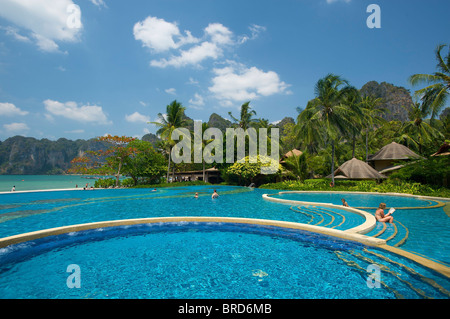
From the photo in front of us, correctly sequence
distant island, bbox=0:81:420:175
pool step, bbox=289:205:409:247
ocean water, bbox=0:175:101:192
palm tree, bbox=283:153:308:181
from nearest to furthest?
pool step, bbox=289:205:409:247 → palm tree, bbox=283:153:308:181 → ocean water, bbox=0:175:101:192 → distant island, bbox=0:81:420:175

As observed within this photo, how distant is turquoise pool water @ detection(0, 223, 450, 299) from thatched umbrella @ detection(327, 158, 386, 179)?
1915 cm

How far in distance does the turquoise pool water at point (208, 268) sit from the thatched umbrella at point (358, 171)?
1915cm

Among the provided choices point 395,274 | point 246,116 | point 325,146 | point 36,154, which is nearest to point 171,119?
point 246,116

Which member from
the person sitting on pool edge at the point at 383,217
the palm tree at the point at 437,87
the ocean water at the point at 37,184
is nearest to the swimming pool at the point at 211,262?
the person sitting on pool edge at the point at 383,217

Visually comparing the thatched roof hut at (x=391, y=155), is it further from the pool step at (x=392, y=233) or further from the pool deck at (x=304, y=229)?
the pool step at (x=392, y=233)

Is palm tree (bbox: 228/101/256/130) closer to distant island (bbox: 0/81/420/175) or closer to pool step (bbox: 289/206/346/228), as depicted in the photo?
pool step (bbox: 289/206/346/228)

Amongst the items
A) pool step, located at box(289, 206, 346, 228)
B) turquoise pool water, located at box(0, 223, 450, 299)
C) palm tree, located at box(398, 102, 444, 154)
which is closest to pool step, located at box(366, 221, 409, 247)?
turquoise pool water, located at box(0, 223, 450, 299)

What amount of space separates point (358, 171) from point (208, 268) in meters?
23.2

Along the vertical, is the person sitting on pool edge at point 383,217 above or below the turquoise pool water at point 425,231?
above

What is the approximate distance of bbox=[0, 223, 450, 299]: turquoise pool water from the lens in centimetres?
409

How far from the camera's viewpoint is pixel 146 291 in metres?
4.18

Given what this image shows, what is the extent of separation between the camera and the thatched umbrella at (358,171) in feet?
74.6

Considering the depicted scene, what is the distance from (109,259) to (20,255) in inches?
105

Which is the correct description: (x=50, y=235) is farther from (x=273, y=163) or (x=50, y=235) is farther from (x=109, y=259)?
(x=273, y=163)
